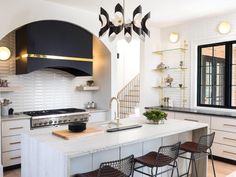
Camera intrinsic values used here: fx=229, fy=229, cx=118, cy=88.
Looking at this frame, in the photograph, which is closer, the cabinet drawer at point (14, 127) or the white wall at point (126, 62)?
the cabinet drawer at point (14, 127)

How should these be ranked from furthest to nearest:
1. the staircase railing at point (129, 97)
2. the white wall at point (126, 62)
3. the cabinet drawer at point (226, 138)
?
the white wall at point (126, 62) → the staircase railing at point (129, 97) → the cabinet drawer at point (226, 138)

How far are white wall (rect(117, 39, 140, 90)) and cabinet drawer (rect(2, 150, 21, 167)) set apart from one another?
5.04 meters

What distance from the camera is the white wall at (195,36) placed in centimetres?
469

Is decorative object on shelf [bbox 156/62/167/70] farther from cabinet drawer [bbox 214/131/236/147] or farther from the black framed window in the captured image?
cabinet drawer [bbox 214/131/236/147]

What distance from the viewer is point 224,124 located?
408 centimetres

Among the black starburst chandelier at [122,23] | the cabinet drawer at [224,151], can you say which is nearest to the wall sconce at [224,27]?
the cabinet drawer at [224,151]

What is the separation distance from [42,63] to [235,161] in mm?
3770

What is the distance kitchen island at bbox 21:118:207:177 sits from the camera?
6.43ft

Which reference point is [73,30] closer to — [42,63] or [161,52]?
[42,63]

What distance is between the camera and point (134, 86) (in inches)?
332

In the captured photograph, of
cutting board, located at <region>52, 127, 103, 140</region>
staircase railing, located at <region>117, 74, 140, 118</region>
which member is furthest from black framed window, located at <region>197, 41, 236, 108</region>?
cutting board, located at <region>52, 127, 103, 140</region>

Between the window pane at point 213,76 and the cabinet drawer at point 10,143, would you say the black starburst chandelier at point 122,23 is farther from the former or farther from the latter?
the window pane at point 213,76

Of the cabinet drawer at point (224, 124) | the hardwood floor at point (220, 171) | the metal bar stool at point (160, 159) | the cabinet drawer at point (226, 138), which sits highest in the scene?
the cabinet drawer at point (224, 124)

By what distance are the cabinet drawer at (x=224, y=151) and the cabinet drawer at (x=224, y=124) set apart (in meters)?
0.33
